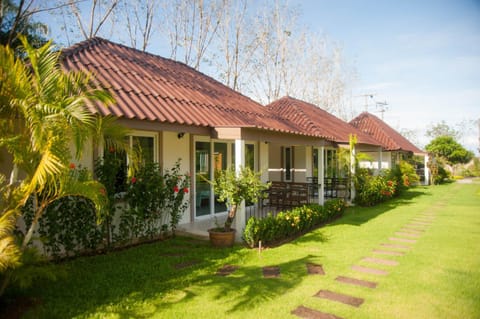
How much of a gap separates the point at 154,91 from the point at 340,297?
6185 mm

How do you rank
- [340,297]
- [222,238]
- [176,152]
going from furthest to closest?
1. [176,152]
2. [222,238]
3. [340,297]

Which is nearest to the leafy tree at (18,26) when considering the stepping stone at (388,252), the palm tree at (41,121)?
the palm tree at (41,121)

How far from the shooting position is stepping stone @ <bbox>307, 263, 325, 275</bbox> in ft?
19.0

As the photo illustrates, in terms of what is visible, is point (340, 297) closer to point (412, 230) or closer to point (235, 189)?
point (235, 189)

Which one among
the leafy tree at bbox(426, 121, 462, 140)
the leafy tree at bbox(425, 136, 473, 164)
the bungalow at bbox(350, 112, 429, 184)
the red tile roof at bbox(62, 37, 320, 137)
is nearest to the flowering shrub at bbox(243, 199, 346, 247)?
the red tile roof at bbox(62, 37, 320, 137)

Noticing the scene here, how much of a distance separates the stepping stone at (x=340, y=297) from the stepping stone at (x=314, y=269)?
0.82 m

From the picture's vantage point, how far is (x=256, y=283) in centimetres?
530

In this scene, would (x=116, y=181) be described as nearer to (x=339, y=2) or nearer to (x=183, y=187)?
(x=183, y=187)

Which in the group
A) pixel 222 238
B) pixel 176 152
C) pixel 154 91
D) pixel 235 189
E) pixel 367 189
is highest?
pixel 154 91

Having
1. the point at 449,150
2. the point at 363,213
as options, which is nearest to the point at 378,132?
the point at 363,213

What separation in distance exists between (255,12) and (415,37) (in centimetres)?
1334

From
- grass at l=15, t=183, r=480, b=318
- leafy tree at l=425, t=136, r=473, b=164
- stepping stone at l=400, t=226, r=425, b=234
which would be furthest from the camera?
leafy tree at l=425, t=136, r=473, b=164

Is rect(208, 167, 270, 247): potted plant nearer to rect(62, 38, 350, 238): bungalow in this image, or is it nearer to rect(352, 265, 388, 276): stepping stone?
rect(62, 38, 350, 238): bungalow

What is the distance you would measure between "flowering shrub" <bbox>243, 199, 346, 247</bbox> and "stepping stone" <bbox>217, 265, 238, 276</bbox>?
1.28 metres
